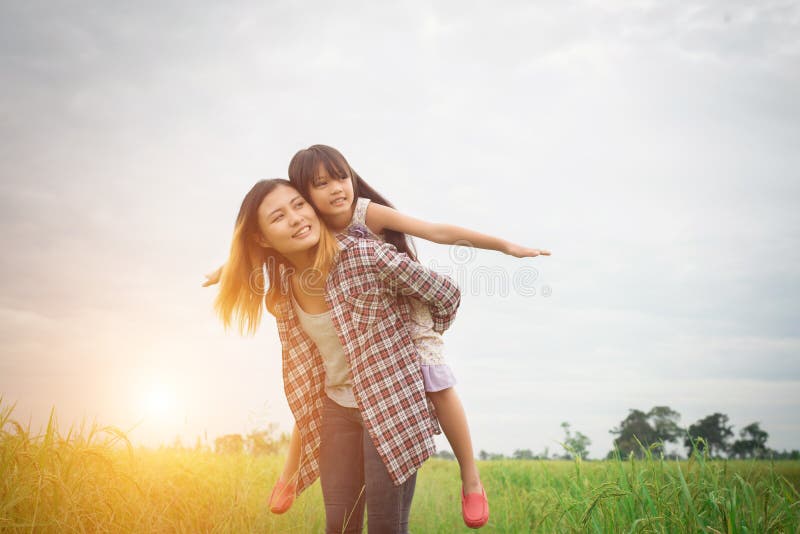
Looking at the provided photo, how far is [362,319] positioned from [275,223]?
2.62 ft

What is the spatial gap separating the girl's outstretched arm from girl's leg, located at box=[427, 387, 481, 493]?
0.95 metres

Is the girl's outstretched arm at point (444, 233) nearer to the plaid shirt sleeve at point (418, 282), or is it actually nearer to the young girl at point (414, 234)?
the young girl at point (414, 234)

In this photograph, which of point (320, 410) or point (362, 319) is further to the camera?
point (320, 410)

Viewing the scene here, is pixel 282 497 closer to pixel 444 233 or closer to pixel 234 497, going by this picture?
pixel 234 497

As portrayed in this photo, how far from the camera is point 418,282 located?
10.9 ft

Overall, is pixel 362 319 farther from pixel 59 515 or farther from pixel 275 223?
pixel 59 515

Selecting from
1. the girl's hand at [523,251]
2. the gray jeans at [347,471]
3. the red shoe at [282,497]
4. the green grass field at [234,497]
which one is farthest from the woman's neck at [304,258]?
the green grass field at [234,497]

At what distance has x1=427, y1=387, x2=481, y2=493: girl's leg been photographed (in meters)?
3.45

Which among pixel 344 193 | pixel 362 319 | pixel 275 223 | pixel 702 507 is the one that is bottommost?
pixel 702 507

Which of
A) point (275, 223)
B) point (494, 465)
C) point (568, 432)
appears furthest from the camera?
point (494, 465)

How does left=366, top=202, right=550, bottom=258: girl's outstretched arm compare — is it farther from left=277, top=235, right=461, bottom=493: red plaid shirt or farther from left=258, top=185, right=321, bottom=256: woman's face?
left=258, top=185, right=321, bottom=256: woman's face

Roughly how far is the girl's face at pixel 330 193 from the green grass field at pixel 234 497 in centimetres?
201

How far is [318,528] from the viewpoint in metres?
5.00

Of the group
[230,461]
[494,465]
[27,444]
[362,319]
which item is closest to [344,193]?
[362,319]
